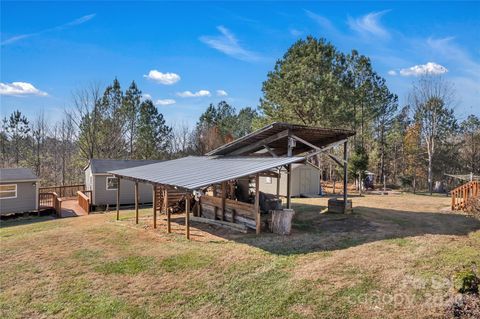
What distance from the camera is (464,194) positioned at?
14.1 meters

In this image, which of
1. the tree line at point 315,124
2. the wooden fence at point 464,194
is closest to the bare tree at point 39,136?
the tree line at point 315,124

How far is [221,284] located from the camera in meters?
6.43

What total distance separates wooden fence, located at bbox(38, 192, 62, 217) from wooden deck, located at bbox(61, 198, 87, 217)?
414 mm

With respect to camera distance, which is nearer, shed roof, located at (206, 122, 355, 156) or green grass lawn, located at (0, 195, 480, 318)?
green grass lawn, located at (0, 195, 480, 318)

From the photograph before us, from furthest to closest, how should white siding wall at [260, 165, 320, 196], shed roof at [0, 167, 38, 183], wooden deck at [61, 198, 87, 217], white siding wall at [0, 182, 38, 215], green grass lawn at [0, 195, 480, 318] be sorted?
white siding wall at [260, 165, 320, 196] < wooden deck at [61, 198, 87, 217] < shed roof at [0, 167, 38, 183] < white siding wall at [0, 182, 38, 215] < green grass lawn at [0, 195, 480, 318]

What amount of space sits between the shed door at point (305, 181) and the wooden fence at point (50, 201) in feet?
47.0

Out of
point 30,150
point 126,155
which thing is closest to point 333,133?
point 126,155

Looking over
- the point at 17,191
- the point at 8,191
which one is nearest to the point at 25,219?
the point at 17,191

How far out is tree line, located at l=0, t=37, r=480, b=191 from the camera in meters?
23.5

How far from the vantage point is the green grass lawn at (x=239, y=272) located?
5543 mm

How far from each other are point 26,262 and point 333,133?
1083 cm

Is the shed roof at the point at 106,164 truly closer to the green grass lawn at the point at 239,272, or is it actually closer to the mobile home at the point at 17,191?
the mobile home at the point at 17,191

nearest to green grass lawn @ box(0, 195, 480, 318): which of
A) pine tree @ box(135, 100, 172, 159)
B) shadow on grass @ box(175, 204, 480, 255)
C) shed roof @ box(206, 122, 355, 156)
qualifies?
shadow on grass @ box(175, 204, 480, 255)

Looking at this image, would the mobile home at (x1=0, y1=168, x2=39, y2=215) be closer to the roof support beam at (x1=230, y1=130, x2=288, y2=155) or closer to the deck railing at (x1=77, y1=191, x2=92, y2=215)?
the deck railing at (x1=77, y1=191, x2=92, y2=215)
